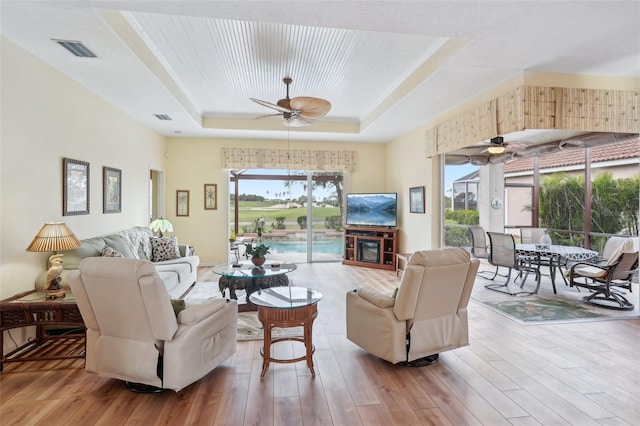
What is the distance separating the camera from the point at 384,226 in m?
7.44

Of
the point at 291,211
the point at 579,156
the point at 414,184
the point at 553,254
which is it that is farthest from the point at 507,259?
the point at 291,211

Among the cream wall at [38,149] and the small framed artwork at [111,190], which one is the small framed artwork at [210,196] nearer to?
the small framed artwork at [111,190]

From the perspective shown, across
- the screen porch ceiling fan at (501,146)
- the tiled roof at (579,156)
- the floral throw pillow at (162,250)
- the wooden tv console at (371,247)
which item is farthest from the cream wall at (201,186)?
the tiled roof at (579,156)

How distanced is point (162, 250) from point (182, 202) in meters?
2.07

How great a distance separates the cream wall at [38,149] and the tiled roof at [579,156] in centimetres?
773

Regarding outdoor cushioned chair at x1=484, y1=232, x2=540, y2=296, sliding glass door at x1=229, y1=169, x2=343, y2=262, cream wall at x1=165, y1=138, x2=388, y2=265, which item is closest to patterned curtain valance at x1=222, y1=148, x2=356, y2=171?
cream wall at x1=165, y1=138, x2=388, y2=265

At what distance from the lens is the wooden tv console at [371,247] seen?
285 inches

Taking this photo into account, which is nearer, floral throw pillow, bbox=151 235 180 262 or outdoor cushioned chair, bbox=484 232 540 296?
outdoor cushioned chair, bbox=484 232 540 296

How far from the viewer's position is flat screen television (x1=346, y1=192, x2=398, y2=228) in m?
7.34

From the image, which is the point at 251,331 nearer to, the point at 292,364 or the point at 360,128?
the point at 292,364

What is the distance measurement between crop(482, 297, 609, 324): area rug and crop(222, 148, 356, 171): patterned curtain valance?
14.3 ft

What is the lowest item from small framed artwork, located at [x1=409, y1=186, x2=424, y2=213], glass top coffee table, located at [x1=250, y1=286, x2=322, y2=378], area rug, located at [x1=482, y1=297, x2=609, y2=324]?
area rug, located at [x1=482, y1=297, x2=609, y2=324]

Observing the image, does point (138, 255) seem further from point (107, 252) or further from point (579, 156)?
point (579, 156)

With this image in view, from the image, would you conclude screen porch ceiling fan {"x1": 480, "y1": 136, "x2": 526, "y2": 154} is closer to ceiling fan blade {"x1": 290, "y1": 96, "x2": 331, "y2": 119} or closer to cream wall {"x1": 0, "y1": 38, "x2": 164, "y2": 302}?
ceiling fan blade {"x1": 290, "y1": 96, "x2": 331, "y2": 119}
